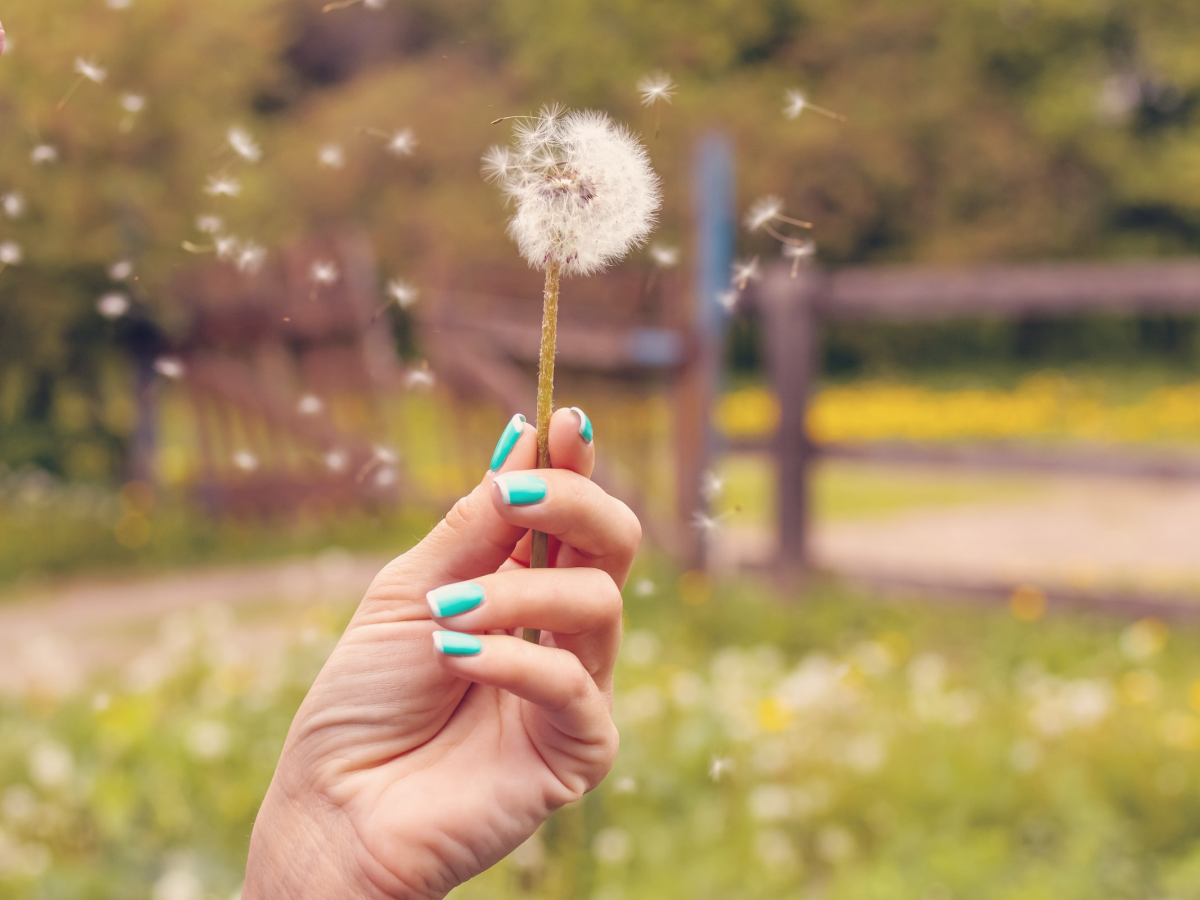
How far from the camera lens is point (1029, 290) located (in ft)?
15.3

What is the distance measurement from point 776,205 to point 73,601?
5.68 meters

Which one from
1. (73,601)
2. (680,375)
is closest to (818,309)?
(680,375)

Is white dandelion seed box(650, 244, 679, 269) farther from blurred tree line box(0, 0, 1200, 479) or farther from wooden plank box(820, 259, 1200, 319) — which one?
wooden plank box(820, 259, 1200, 319)

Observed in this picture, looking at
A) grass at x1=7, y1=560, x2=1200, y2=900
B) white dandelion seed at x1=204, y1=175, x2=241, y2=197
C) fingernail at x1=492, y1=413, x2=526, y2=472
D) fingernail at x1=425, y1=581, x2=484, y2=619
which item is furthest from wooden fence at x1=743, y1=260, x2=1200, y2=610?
fingernail at x1=425, y1=581, x2=484, y2=619

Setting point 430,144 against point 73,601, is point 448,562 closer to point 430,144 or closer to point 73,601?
point 73,601

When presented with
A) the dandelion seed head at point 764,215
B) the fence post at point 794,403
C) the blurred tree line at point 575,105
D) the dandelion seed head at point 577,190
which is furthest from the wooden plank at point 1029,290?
the dandelion seed head at point 577,190

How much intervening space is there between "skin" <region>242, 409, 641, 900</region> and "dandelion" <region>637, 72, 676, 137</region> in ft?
0.92

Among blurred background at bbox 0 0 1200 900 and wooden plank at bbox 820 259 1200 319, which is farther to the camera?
wooden plank at bbox 820 259 1200 319

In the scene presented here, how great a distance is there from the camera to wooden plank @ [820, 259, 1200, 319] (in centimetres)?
440

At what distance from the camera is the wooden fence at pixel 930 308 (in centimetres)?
445

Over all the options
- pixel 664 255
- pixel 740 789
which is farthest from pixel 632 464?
pixel 664 255

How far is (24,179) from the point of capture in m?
5.33

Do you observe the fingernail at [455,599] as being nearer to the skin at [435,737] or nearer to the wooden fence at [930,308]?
the skin at [435,737]

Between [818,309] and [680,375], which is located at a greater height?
[818,309]
